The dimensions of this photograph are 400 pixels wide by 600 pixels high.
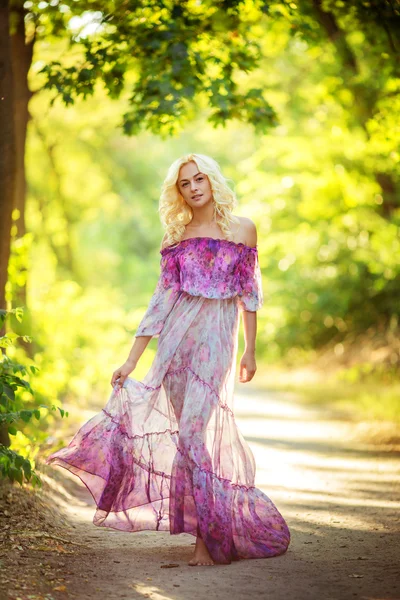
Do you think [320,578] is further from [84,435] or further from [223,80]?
[223,80]

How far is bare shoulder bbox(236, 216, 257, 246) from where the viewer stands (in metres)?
5.36

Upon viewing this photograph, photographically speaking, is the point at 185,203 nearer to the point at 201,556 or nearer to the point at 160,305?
the point at 160,305

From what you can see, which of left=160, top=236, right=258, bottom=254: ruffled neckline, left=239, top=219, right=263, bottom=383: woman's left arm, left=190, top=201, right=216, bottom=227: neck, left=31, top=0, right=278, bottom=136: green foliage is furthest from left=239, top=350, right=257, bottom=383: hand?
left=31, top=0, right=278, bottom=136: green foliage

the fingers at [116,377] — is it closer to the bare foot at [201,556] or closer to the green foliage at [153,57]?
the bare foot at [201,556]

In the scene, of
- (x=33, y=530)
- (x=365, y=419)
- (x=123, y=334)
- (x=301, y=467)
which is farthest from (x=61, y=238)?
(x=33, y=530)

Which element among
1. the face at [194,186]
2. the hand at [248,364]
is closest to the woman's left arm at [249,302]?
the hand at [248,364]

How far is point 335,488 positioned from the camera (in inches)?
308

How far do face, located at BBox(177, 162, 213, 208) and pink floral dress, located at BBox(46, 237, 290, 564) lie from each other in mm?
257

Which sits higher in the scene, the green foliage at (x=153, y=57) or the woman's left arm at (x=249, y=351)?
the green foliage at (x=153, y=57)

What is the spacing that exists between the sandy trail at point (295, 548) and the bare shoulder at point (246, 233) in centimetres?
187

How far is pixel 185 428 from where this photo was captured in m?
5.02

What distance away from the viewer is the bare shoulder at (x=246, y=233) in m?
5.36

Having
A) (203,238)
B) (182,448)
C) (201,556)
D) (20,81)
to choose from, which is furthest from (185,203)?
(20,81)

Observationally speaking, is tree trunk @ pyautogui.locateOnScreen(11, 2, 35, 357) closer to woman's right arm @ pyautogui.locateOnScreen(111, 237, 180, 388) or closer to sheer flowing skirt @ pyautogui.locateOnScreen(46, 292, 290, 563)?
woman's right arm @ pyautogui.locateOnScreen(111, 237, 180, 388)
